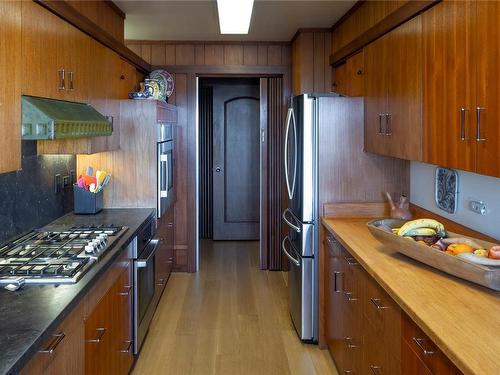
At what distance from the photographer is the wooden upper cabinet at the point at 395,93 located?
3.01 metres

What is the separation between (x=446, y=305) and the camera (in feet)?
6.81

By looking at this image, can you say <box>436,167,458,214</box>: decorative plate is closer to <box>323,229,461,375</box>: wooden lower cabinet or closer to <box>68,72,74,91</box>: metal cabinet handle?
<box>323,229,461,375</box>: wooden lower cabinet

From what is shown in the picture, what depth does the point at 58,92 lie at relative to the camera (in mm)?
3023

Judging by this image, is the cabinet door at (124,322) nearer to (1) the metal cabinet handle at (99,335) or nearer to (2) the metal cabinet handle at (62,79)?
(1) the metal cabinet handle at (99,335)

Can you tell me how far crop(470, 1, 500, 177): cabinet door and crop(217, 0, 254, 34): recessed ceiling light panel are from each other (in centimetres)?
184

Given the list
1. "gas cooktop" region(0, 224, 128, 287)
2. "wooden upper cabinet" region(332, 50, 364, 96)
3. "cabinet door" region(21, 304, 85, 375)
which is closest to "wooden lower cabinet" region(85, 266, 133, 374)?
"cabinet door" region(21, 304, 85, 375)

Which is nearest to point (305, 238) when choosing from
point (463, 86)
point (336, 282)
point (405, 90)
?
point (336, 282)

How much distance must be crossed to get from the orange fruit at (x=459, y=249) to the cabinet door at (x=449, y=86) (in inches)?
13.4

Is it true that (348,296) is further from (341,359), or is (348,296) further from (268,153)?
(268,153)

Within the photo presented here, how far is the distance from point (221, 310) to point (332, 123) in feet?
6.46

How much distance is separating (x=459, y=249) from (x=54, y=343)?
5.44ft

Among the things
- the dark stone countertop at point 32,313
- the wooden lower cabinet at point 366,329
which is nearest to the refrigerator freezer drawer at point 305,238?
the wooden lower cabinet at point 366,329

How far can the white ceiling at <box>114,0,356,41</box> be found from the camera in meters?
4.52

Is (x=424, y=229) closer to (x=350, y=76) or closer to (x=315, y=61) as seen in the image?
(x=350, y=76)
